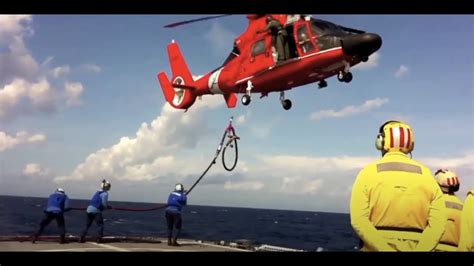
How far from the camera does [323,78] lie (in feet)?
33.8

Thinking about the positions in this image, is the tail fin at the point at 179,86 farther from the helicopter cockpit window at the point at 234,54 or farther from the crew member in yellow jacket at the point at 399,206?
the crew member in yellow jacket at the point at 399,206

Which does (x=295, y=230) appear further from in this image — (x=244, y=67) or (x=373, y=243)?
(x=373, y=243)

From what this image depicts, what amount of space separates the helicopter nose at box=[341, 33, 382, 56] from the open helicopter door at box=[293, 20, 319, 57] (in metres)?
0.78

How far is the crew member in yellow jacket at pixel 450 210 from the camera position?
5.17 metres

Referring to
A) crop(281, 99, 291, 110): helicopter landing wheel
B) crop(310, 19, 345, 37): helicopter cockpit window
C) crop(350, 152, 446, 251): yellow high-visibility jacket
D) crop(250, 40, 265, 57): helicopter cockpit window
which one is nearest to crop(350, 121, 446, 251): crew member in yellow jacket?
crop(350, 152, 446, 251): yellow high-visibility jacket

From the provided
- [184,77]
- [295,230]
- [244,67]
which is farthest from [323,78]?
[295,230]

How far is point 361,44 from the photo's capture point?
8977 millimetres

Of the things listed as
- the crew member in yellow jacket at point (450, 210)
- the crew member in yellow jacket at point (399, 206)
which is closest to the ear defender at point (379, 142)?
the crew member in yellow jacket at point (399, 206)

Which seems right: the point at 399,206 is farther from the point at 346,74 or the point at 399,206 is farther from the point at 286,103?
the point at 286,103

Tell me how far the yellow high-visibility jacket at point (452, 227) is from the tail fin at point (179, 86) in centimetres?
862

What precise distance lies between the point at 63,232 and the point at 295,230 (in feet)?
219

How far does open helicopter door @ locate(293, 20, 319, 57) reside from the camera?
991 cm

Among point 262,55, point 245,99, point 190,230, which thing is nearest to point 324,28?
Result: point 262,55

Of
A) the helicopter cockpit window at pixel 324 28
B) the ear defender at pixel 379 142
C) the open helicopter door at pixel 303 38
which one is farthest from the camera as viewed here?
the open helicopter door at pixel 303 38
